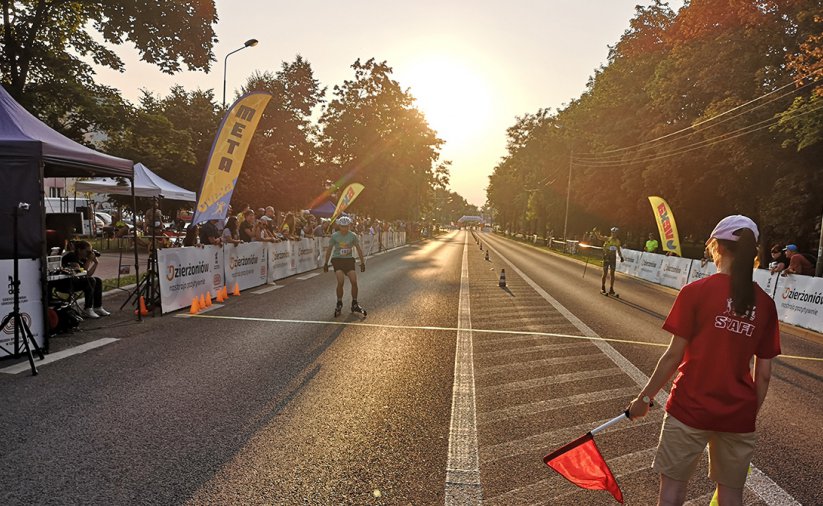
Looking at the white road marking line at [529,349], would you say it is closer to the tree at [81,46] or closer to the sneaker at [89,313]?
the sneaker at [89,313]

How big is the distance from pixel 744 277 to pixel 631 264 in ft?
74.8

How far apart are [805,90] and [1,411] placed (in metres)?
28.0

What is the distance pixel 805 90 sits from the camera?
20.5m

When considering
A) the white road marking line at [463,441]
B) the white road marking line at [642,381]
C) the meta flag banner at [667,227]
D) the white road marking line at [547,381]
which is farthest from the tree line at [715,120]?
the white road marking line at [463,441]

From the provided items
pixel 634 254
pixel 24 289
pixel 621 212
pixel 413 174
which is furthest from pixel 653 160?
pixel 24 289

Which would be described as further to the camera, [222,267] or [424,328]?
[222,267]

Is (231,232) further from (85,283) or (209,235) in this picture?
(85,283)

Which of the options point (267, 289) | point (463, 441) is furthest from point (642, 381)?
point (267, 289)

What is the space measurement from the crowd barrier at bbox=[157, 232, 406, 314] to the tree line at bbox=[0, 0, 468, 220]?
8170mm

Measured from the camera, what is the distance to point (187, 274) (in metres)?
9.84

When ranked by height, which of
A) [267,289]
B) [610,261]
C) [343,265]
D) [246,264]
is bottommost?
[267,289]

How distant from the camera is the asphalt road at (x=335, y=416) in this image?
3205mm

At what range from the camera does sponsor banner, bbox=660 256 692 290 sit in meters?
17.5

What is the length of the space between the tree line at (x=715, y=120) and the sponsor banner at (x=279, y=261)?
17.7 metres
